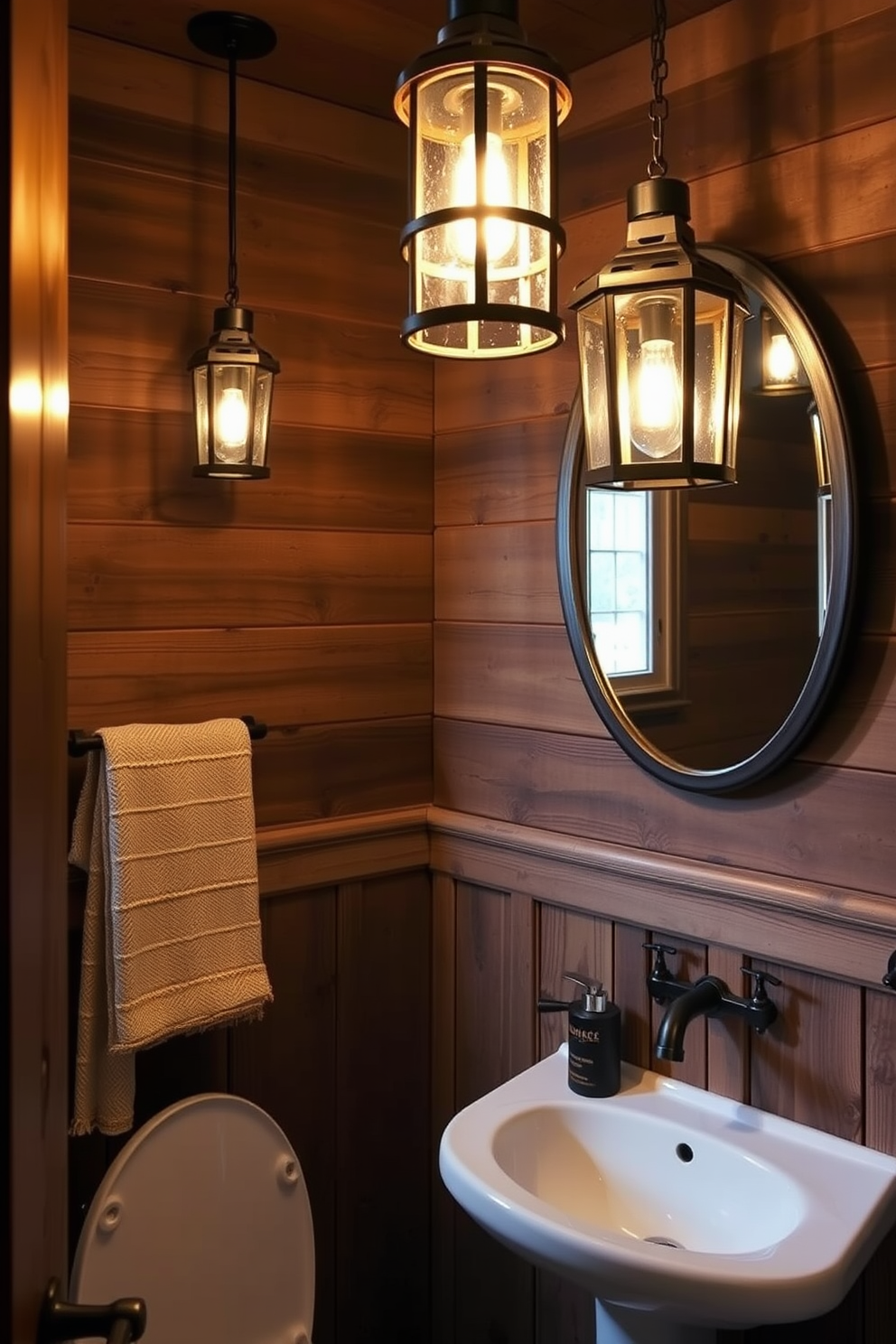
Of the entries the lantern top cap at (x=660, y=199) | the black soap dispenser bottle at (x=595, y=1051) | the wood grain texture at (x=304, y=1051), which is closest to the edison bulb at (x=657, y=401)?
the lantern top cap at (x=660, y=199)

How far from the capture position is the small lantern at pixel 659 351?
1226mm

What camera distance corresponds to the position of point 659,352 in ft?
4.10

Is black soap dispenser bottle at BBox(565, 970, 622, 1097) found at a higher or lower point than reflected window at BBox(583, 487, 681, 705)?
lower

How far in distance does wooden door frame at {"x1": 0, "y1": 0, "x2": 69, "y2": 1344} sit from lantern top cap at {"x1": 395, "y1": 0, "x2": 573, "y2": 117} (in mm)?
335

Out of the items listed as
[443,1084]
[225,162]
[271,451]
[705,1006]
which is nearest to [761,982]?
[705,1006]

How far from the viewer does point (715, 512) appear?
62.9 inches

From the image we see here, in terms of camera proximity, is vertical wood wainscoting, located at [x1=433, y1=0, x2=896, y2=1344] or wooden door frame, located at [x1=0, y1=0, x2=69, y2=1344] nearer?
wooden door frame, located at [x1=0, y1=0, x2=69, y2=1344]

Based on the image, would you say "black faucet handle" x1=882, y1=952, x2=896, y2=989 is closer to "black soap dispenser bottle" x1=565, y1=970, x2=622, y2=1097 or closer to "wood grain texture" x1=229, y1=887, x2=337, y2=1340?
"black soap dispenser bottle" x1=565, y1=970, x2=622, y2=1097

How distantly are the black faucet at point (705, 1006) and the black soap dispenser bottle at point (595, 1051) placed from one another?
0.09 m

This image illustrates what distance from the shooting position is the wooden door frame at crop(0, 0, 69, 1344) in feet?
1.85

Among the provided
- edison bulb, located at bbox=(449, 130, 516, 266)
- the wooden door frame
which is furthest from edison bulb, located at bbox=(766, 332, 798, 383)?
the wooden door frame

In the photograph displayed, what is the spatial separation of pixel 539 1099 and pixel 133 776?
735 millimetres

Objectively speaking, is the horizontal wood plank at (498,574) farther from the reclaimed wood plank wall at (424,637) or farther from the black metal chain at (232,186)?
the black metal chain at (232,186)

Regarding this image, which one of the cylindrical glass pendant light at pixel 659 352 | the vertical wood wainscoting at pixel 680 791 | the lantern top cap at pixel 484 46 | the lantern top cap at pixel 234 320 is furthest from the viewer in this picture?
the lantern top cap at pixel 234 320
